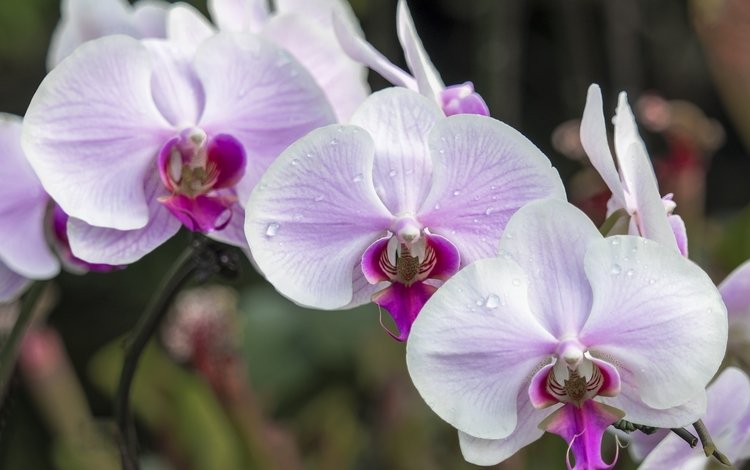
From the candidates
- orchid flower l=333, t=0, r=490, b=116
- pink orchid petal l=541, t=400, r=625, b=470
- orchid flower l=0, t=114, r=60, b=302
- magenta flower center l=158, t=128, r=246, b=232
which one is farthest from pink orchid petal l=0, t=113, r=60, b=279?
pink orchid petal l=541, t=400, r=625, b=470

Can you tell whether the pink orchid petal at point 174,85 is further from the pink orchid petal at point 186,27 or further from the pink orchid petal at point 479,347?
the pink orchid petal at point 479,347

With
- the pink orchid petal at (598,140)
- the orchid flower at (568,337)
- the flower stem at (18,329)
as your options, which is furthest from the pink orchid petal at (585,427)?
the flower stem at (18,329)

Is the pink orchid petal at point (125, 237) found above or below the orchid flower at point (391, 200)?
below

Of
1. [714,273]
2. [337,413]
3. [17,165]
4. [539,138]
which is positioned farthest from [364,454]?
[539,138]

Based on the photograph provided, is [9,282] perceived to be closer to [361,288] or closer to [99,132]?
[99,132]

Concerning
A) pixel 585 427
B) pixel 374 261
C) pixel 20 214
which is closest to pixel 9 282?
pixel 20 214

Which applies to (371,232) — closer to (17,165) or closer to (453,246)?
(453,246)

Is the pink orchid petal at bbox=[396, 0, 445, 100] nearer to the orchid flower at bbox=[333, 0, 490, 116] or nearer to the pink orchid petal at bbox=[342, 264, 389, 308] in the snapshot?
the orchid flower at bbox=[333, 0, 490, 116]
